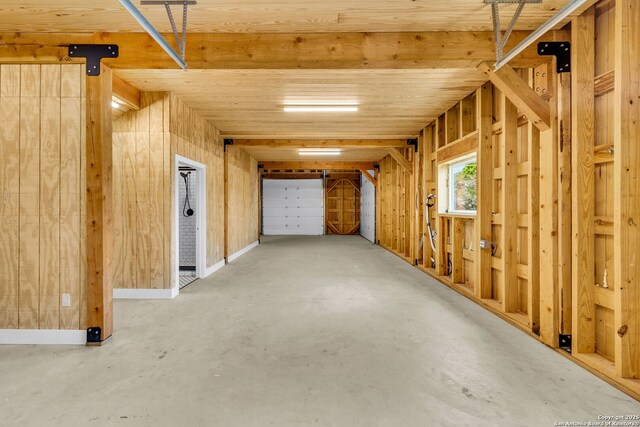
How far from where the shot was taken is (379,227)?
33.2ft

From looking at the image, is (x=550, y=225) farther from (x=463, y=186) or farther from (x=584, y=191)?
(x=463, y=186)

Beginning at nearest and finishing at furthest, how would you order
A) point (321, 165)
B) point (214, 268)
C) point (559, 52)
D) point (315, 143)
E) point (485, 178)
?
point (559, 52), point (485, 178), point (214, 268), point (315, 143), point (321, 165)

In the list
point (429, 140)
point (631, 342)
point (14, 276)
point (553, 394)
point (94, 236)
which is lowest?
point (553, 394)

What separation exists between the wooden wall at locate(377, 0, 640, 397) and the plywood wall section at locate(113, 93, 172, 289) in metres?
4.25

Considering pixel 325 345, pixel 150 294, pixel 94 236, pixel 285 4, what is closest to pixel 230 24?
pixel 285 4

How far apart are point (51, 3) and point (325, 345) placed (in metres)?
3.58

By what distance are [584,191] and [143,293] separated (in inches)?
202

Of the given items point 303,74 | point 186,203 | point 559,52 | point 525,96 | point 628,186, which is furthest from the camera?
point 186,203

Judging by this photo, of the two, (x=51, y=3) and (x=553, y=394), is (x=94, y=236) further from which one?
(x=553, y=394)

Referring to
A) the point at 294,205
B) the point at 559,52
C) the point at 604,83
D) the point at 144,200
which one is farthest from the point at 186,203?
the point at 294,205

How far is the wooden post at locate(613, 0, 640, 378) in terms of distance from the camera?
2.04 metres

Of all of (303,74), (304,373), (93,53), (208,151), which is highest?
(303,74)

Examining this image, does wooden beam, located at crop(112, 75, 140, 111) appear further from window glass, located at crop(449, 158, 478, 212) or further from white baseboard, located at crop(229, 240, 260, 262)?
window glass, located at crop(449, 158, 478, 212)

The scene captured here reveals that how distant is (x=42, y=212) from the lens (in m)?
2.73
